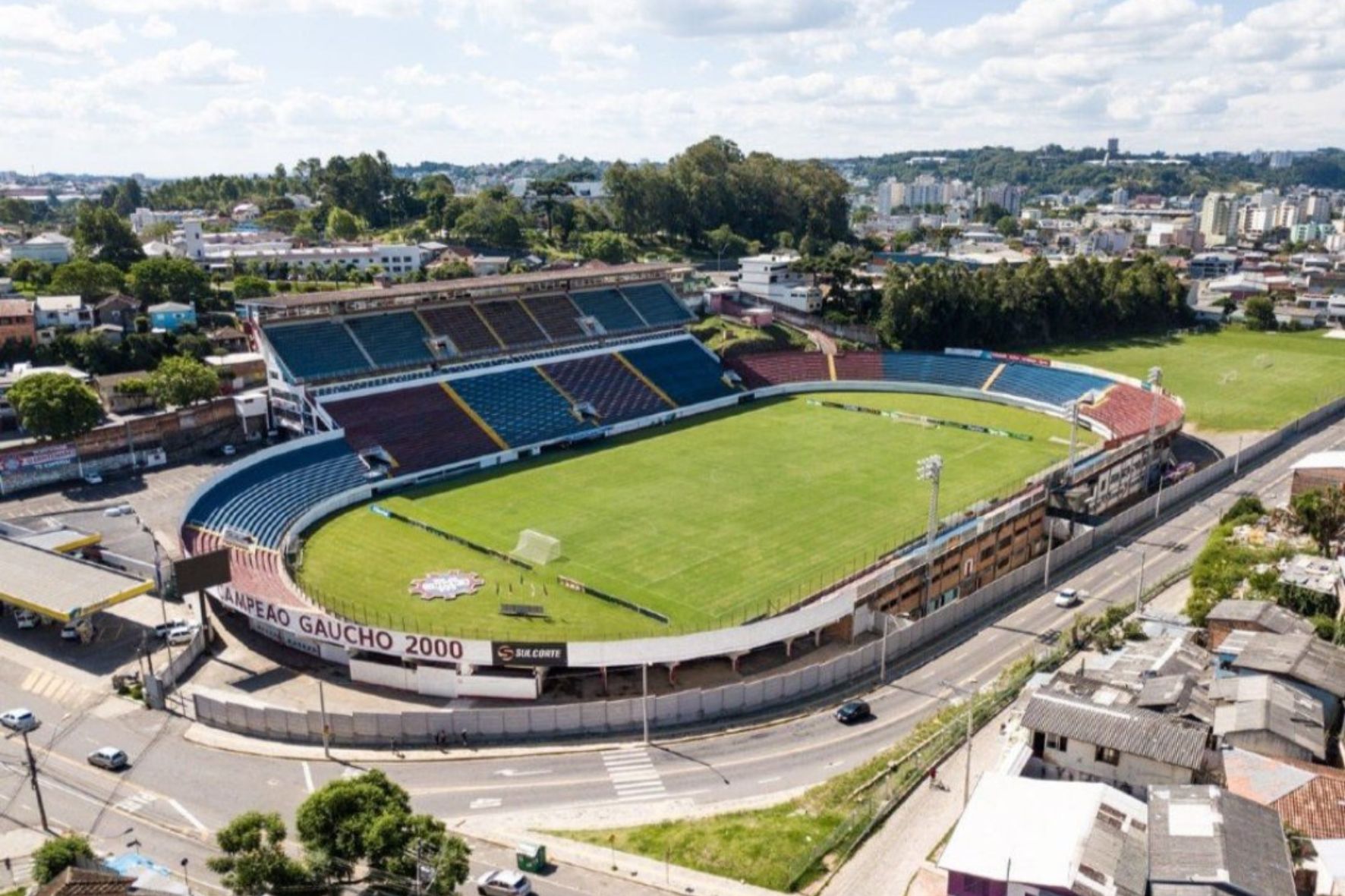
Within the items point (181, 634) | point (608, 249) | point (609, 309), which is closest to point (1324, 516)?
point (181, 634)

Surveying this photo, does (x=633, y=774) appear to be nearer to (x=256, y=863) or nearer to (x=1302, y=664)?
(x=256, y=863)

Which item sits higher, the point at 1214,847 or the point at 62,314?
the point at 62,314

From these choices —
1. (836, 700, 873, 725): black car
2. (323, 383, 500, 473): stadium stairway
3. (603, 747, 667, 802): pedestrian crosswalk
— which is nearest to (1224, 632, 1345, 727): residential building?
(836, 700, 873, 725): black car

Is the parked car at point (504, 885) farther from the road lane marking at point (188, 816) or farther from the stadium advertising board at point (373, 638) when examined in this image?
the stadium advertising board at point (373, 638)

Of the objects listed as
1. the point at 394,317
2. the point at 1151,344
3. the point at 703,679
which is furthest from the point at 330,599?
the point at 1151,344

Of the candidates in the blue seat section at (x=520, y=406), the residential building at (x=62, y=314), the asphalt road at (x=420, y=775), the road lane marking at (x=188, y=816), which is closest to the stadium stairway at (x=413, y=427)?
the blue seat section at (x=520, y=406)

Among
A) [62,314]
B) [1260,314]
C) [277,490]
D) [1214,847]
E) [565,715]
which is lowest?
[565,715]

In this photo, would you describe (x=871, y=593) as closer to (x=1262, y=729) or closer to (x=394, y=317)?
(x=1262, y=729)
